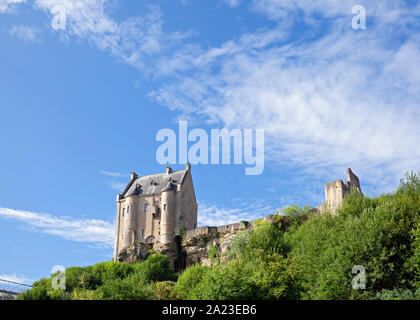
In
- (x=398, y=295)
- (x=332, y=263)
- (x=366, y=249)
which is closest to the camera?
(x=398, y=295)

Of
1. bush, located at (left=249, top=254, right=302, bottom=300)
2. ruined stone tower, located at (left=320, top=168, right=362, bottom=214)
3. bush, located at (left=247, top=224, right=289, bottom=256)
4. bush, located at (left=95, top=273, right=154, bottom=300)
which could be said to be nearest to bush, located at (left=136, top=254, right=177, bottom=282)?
bush, located at (left=247, top=224, right=289, bottom=256)

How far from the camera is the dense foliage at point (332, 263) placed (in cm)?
3600

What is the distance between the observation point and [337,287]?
36.2 metres

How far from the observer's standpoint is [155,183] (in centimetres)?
7244

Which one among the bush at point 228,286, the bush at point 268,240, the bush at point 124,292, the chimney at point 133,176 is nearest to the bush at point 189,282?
the bush at point 124,292

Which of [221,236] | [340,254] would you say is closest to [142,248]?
[221,236]

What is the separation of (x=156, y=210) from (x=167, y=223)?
3.85 m

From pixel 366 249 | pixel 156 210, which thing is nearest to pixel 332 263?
pixel 366 249

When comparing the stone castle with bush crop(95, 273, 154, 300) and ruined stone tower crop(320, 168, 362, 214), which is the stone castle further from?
bush crop(95, 273, 154, 300)

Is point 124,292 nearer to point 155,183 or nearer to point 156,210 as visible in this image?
point 156,210

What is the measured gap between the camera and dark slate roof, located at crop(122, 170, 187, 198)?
7069cm
